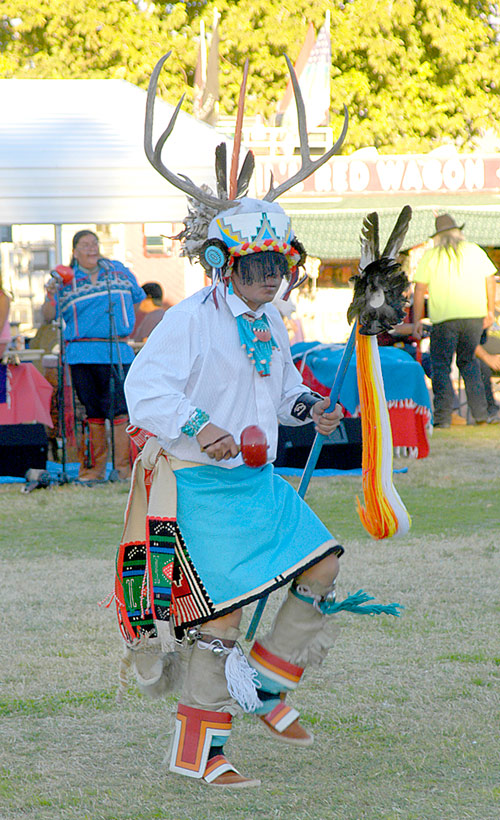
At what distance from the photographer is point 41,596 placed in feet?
17.1

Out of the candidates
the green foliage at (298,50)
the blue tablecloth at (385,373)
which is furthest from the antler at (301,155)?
the green foliage at (298,50)

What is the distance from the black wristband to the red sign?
51.5 ft

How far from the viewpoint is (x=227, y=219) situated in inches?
126

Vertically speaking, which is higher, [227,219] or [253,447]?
[227,219]

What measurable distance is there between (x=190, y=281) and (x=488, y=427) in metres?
13.2

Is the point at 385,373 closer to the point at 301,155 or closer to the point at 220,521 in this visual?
the point at 301,155

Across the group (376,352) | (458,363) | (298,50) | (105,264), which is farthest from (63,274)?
(298,50)

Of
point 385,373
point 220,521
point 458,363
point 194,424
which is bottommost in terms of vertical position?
point 458,363

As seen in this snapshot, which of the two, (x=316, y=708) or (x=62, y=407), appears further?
(x=62, y=407)

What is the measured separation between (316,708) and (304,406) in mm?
1058

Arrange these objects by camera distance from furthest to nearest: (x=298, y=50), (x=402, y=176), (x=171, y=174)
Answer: (x=298, y=50)
(x=402, y=176)
(x=171, y=174)

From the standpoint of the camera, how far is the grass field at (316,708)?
296 centimetres

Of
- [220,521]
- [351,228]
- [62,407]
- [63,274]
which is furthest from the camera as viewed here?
[351,228]

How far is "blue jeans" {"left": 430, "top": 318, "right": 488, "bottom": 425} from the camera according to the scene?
1068 centimetres
